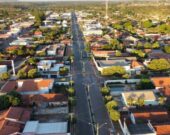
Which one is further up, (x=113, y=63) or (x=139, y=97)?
(x=139, y=97)

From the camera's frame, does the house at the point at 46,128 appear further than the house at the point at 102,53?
No

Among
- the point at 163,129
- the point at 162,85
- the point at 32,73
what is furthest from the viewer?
the point at 32,73

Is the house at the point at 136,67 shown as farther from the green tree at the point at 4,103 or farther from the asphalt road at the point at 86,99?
the green tree at the point at 4,103

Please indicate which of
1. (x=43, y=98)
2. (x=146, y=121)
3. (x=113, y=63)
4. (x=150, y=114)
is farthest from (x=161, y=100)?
(x=113, y=63)

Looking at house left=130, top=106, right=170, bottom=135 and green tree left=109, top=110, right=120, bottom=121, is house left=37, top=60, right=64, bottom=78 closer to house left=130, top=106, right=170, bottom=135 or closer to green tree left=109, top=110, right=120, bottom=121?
green tree left=109, top=110, right=120, bottom=121

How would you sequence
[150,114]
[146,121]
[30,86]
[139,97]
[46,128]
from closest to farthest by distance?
[46,128]
[146,121]
[150,114]
[139,97]
[30,86]

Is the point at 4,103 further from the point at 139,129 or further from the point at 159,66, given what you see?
the point at 159,66

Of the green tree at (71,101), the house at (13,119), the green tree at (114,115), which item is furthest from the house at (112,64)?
the house at (13,119)
